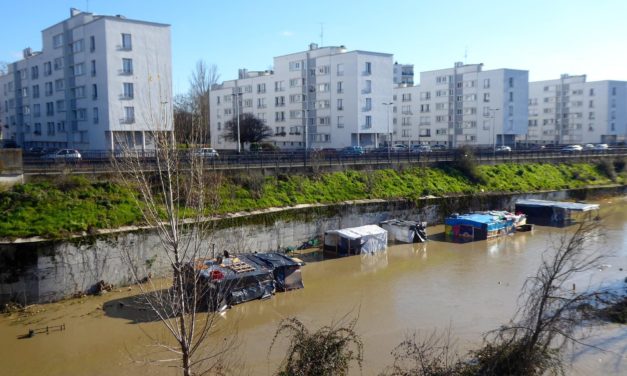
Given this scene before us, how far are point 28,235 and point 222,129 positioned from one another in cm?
6014

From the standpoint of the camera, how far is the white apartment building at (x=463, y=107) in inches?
3036

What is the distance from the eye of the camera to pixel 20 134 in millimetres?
64188

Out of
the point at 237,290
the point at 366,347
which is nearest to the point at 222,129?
the point at 237,290

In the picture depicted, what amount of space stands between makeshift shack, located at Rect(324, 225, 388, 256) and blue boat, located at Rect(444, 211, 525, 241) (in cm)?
603

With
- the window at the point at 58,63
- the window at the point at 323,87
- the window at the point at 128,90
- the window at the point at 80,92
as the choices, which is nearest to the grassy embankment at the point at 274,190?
the window at the point at 128,90

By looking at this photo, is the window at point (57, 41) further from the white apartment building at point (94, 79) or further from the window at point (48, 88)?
the window at point (48, 88)

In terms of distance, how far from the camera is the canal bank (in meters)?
19.5

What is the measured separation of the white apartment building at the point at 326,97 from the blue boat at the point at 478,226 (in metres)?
27.3

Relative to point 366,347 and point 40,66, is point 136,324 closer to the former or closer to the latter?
point 366,347

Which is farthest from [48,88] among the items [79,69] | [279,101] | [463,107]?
[463,107]

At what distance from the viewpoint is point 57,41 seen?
52625 mm

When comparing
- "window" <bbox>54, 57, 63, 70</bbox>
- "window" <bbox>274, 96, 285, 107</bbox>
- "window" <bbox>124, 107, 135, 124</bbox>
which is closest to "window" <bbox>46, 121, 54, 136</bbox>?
"window" <bbox>54, 57, 63, 70</bbox>

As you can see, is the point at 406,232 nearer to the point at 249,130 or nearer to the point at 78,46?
the point at 249,130

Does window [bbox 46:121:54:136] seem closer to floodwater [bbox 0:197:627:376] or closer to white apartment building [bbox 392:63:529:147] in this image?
floodwater [bbox 0:197:627:376]
